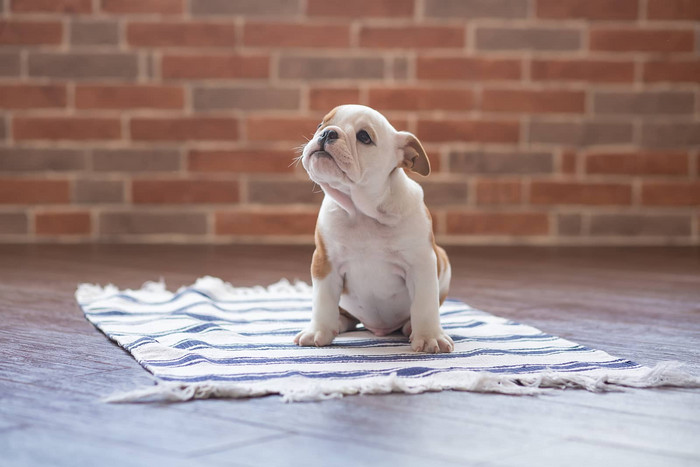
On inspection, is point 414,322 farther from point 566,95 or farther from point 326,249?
point 566,95

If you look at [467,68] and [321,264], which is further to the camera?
[467,68]

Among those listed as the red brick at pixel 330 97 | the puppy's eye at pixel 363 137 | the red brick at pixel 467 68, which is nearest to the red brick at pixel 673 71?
the red brick at pixel 467 68

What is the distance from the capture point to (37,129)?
427 cm

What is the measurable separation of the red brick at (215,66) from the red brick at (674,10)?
1771 millimetres

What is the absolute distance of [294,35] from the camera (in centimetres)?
431

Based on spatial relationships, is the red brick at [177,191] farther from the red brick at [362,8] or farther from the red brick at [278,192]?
the red brick at [362,8]

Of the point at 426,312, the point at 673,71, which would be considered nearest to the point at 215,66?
the point at 673,71

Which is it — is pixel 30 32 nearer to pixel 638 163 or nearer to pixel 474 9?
pixel 474 9

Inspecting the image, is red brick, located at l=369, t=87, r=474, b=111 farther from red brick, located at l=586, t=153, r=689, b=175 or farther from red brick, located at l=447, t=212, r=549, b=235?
red brick, located at l=586, t=153, r=689, b=175

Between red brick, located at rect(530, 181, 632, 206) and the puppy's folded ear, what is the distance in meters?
2.55

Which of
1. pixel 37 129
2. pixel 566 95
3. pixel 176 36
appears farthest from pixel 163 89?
pixel 566 95

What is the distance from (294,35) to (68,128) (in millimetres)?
1082

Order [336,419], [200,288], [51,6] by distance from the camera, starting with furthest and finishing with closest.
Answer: [51,6], [200,288], [336,419]

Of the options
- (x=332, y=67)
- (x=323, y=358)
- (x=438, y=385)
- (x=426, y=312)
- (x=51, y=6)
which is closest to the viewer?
(x=438, y=385)
